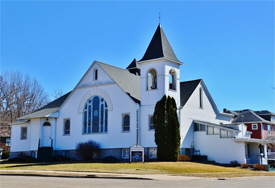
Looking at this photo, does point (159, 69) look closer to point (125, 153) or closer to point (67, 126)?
point (125, 153)

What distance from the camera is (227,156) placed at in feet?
133

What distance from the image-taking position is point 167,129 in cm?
3738

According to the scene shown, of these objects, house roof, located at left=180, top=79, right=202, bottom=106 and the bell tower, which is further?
house roof, located at left=180, top=79, right=202, bottom=106

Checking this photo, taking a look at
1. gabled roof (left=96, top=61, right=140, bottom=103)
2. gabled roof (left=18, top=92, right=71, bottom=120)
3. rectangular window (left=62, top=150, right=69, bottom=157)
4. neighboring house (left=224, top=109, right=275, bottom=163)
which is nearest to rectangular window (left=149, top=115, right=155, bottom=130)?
gabled roof (left=96, top=61, right=140, bottom=103)

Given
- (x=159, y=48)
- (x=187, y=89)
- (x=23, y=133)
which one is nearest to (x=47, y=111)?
(x=23, y=133)

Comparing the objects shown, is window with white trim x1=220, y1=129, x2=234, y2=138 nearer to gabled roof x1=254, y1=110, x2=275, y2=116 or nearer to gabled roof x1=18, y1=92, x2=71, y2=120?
gabled roof x1=18, y1=92, x2=71, y2=120

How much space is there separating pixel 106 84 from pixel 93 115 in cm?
391

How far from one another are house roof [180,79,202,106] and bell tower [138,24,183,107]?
1.55 meters

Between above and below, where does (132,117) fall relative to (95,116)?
below

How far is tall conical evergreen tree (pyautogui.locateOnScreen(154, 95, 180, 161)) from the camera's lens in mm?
36875

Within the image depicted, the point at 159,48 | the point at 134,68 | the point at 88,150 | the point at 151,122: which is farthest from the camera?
the point at 134,68

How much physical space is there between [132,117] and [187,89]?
7.96 meters

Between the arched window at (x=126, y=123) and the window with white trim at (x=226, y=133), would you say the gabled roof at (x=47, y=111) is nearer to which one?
the arched window at (x=126, y=123)

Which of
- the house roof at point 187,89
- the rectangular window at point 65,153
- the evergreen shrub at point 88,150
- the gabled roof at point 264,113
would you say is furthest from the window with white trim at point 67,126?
the gabled roof at point 264,113
